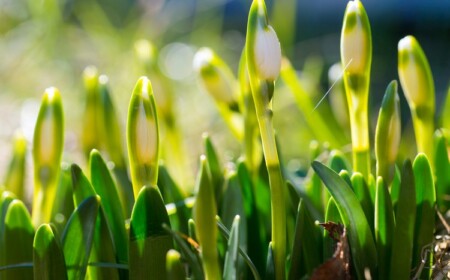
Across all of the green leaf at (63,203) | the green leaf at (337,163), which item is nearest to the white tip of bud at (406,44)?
the green leaf at (337,163)

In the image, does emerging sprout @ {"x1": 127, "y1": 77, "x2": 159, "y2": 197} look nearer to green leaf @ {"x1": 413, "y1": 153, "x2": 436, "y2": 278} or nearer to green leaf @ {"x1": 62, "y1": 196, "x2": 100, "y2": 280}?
green leaf @ {"x1": 62, "y1": 196, "x2": 100, "y2": 280}

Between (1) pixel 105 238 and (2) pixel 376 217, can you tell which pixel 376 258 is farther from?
(1) pixel 105 238

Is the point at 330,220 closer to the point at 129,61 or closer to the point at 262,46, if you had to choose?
the point at 262,46

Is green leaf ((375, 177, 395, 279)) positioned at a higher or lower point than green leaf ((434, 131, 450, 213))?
lower

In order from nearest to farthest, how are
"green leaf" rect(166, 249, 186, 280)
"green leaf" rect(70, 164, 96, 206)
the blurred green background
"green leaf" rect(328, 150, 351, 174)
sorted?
"green leaf" rect(166, 249, 186, 280) < "green leaf" rect(70, 164, 96, 206) < "green leaf" rect(328, 150, 351, 174) < the blurred green background

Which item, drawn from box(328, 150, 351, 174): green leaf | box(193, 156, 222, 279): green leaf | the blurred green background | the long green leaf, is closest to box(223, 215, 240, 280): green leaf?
box(193, 156, 222, 279): green leaf

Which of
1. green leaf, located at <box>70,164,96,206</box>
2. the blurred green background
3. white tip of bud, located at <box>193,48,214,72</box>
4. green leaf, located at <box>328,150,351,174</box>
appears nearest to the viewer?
green leaf, located at <box>70,164,96,206</box>

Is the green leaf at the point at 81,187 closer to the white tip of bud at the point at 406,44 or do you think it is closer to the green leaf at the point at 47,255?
the green leaf at the point at 47,255
